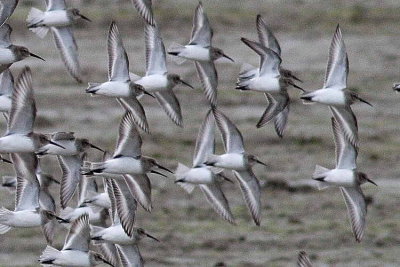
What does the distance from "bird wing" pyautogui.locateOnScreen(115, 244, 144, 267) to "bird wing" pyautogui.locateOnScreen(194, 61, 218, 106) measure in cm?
122

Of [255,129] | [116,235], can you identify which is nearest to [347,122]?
[116,235]

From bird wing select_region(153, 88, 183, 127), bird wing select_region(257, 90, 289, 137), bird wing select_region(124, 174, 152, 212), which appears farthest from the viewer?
bird wing select_region(153, 88, 183, 127)

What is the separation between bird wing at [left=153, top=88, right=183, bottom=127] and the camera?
10805 millimetres

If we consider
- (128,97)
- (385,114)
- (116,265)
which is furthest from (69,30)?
(385,114)

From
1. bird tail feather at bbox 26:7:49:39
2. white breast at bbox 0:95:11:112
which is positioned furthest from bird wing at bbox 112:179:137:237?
bird tail feather at bbox 26:7:49:39

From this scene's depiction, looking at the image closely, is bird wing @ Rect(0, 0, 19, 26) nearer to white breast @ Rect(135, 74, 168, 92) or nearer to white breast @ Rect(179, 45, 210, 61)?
white breast @ Rect(135, 74, 168, 92)

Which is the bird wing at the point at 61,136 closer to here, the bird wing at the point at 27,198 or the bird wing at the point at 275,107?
the bird wing at the point at 27,198

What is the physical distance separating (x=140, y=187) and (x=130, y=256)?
462 millimetres

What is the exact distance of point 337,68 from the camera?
33.9 feet

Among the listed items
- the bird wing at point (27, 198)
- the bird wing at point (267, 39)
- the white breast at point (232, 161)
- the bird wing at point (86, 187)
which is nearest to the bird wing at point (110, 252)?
the bird wing at point (86, 187)

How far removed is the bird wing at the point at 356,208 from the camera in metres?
10.4

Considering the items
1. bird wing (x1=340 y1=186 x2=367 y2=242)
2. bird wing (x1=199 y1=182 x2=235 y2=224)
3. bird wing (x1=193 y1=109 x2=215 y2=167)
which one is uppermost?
bird wing (x1=193 y1=109 x2=215 y2=167)

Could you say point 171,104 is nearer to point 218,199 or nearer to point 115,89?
point 218,199

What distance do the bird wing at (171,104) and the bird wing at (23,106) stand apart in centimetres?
146
